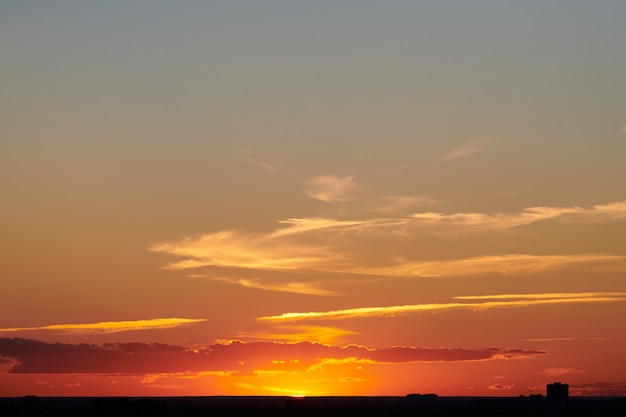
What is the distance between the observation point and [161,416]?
4774 inches

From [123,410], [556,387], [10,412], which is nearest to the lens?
[123,410]

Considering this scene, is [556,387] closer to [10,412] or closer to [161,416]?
[161,416]

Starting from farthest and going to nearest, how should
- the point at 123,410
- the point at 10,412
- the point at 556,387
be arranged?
the point at 10,412
the point at 556,387
the point at 123,410

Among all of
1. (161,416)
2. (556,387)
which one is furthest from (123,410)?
(556,387)

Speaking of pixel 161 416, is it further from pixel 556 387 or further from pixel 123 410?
pixel 556 387

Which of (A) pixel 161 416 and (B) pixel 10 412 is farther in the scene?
(B) pixel 10 412

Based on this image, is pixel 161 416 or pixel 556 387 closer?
pixel 161 416

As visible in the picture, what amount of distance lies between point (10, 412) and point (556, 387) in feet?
283

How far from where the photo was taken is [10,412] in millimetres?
176625

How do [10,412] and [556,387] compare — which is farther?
[10,412]

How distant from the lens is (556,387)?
485 feet

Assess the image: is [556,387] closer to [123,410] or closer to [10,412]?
[123,410]

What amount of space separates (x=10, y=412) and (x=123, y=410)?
212 ft

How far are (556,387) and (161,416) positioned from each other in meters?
55.9
